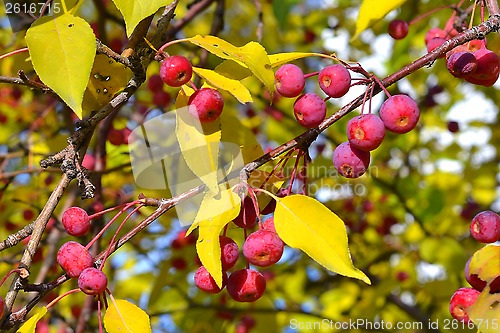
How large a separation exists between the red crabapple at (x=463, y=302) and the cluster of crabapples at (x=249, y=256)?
0.98 feet

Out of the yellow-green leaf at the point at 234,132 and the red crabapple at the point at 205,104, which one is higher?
the red crabapple at the point at 205,104

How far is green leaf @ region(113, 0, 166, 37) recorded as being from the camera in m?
0.97

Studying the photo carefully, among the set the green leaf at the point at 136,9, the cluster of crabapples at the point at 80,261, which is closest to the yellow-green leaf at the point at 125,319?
the cluster of crabapples at the point at 80,261

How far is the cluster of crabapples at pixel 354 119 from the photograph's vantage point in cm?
107

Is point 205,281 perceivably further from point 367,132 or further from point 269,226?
point 367,132

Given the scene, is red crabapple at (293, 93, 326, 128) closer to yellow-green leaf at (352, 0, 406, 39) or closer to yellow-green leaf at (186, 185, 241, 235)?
yellow-green leaf at (186, 185, 241, 235)

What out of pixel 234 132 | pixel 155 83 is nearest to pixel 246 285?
pixel 234 132

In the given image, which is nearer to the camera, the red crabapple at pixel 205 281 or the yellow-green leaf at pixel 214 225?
the yellow-green leaf at pixel 214 225

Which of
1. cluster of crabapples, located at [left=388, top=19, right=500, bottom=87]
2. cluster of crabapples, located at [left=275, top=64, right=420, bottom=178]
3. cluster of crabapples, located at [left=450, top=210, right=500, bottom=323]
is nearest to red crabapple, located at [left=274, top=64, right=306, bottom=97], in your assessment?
cluster of crabapples, located at [left=275, top=64, right=420, bottom=178]

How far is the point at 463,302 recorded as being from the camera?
1.09 meters

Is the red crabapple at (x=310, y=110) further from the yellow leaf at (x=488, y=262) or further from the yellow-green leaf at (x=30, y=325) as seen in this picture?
the yellow-green leaf at (x=30, y=325)

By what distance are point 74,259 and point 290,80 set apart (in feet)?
1.48

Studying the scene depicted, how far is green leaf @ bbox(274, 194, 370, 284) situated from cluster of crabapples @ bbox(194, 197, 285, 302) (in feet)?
0.21

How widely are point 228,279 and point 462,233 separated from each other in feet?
7.62
